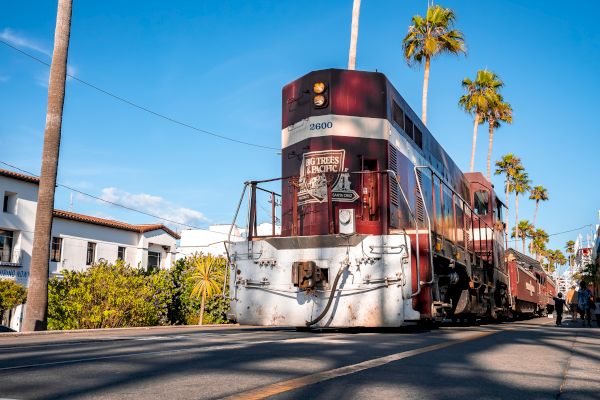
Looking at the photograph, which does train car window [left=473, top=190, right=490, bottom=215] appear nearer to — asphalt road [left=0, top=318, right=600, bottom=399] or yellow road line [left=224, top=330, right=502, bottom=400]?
asphalt road [left=0, top=318, right=600, bottom=399]

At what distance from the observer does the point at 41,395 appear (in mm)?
3291

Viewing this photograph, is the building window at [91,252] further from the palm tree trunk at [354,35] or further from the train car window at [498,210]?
the train car window at [498,210]

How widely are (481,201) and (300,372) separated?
13.3 metres

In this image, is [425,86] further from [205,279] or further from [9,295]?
[9,295]

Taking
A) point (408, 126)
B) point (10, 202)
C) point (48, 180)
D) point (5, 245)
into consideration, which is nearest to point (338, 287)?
point (408, 126)

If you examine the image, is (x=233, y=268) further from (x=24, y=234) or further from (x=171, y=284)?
(x=24, y=234)

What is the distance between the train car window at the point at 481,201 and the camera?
640 inches

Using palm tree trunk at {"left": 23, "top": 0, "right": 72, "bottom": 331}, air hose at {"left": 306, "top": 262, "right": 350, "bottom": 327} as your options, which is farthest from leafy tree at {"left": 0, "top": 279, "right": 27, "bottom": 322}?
air hose at {"left": 306, "top": 262, "right": 350, "bottom": 327}

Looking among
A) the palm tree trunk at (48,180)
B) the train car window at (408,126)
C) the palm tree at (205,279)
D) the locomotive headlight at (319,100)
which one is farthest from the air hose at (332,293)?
the palm tree at (205,279)

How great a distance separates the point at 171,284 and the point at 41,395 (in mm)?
17686

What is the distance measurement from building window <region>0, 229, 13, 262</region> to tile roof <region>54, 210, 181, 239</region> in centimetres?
280

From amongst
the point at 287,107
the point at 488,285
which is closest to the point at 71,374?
the point at 287,107

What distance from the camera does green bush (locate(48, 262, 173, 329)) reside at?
1512 cm

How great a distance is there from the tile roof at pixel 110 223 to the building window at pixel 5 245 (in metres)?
2.80
